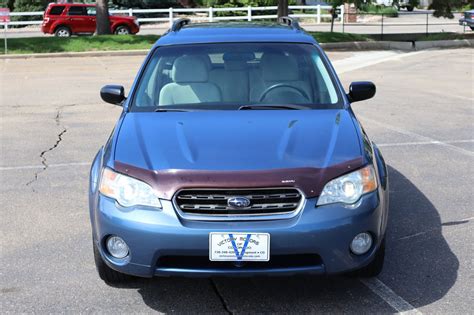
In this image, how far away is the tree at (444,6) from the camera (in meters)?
26.5

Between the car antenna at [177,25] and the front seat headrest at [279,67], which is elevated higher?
the car antenna at [177,25]

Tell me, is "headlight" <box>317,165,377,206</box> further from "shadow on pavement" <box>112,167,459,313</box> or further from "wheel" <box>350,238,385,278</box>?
"shadow on pavement" <box>112,167,459,313</box>

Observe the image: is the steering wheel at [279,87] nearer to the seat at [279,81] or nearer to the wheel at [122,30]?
the seat at [279,81]

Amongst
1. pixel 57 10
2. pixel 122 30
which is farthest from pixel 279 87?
pixel 57 10

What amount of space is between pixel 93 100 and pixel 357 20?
3546 centimetres

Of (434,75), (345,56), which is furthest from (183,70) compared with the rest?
(345,56)

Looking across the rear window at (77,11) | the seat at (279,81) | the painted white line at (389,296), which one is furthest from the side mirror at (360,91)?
Result: the rear window at (77,11)

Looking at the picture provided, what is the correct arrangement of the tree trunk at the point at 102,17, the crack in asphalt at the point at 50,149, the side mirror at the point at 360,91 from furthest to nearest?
the tree trunk at the point at 102,17, the crack in asphalt at the point at 50,149, the side mirror at the point at 360,91

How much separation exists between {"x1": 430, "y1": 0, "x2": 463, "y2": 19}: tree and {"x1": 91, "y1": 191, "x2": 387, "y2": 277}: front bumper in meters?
24.9

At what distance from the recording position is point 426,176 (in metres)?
7.03

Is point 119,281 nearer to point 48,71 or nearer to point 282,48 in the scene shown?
point 282,48

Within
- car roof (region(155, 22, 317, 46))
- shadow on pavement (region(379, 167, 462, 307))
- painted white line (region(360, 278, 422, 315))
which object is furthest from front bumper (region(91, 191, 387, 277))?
car roof (region(155, 22, 317, 46))

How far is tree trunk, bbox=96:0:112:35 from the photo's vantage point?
78.6 ft

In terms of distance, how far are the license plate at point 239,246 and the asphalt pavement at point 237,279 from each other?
→ 0.52 metres
